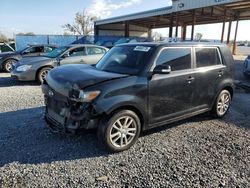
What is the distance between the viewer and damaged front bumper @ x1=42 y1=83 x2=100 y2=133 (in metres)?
3.74

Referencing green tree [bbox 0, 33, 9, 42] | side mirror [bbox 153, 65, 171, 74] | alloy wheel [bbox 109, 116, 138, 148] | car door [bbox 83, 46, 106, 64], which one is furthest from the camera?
green tree [bbox 0, 33, 9, 42]

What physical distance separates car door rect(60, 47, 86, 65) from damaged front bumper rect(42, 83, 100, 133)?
5.59m

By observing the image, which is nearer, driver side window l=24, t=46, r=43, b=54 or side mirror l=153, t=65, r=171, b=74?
side mirror l=153, t=65, r=171, b=74

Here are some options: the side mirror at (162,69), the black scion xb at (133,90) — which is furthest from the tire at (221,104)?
the side mirror at (162,69)

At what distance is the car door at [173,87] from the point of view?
4348mm

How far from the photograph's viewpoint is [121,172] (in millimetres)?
3480

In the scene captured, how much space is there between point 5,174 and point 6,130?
1.67 metres

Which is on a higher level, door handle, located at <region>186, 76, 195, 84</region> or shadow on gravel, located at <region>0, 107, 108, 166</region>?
door handle, located at <region>186, 76, 195, 84</region>

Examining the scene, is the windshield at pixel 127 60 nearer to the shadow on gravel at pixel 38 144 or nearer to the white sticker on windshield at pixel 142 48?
the white sticker on windshield at pixel 142 48

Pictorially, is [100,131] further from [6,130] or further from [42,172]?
[6,130]

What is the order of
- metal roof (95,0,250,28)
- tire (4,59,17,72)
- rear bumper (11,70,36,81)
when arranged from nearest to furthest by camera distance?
1. rear bumper (11,70,36,81)
2. tire (4,59,17,72)
3. metal roof (95,0,250,28)

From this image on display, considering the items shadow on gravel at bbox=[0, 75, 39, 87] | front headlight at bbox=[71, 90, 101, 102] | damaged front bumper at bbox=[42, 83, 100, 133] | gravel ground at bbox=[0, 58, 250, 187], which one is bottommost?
gravel ground at bbox=[0, 58, 250, 187]

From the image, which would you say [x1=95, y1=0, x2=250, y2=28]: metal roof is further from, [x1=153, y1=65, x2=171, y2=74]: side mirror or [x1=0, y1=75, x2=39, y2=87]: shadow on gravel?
[x1=153, y1=65, x2=171, y2=74]: side mirror

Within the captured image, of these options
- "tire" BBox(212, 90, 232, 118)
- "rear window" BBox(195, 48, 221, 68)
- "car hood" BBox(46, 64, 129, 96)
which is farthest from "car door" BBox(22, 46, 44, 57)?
"tire" BBox(212, 90, 232, 118)
